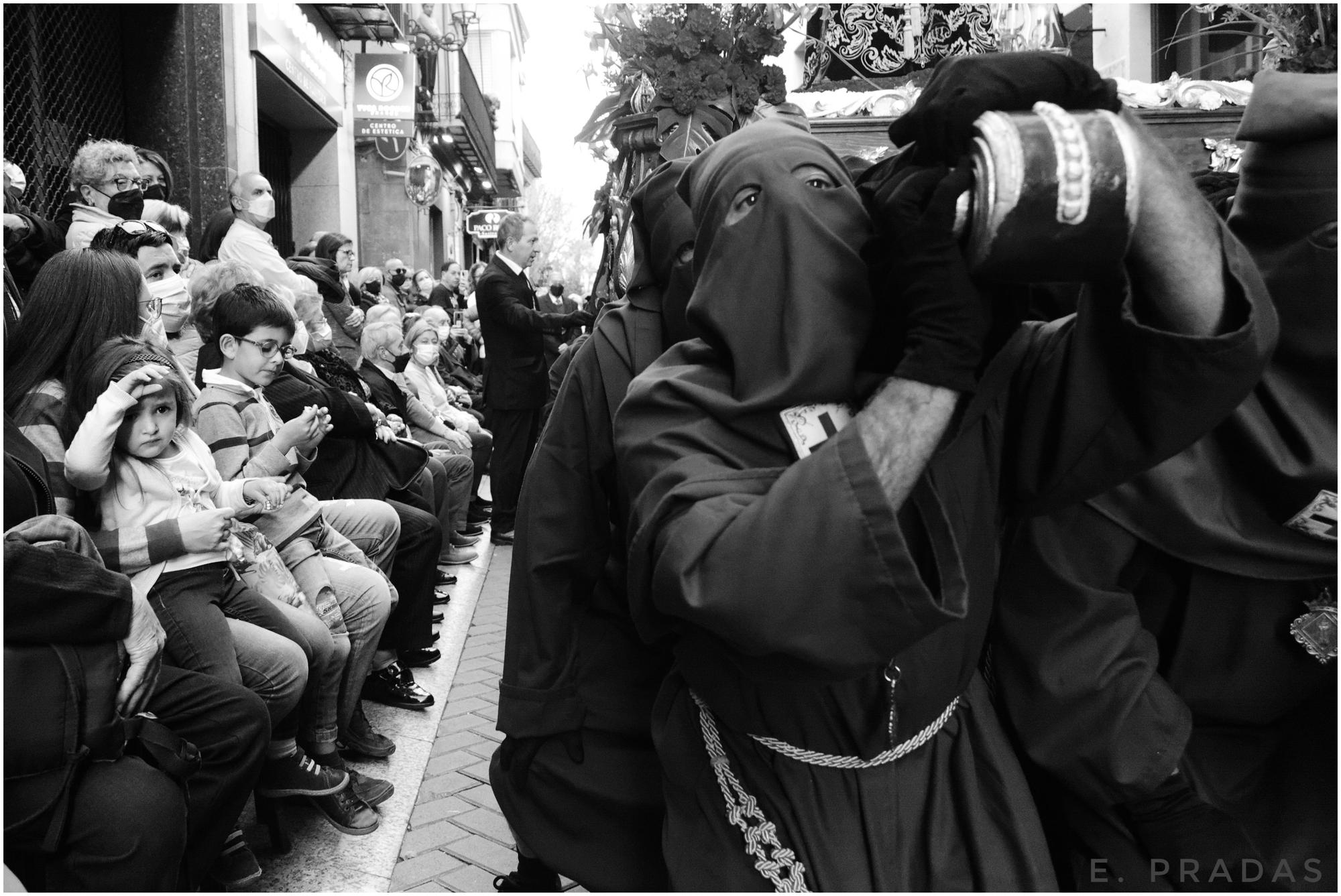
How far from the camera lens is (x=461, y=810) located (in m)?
4.18

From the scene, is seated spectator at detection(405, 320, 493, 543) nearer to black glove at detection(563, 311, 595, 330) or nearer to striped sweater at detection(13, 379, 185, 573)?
black glove at detection(563, 311, 595, 330)

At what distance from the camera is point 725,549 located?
1.44m

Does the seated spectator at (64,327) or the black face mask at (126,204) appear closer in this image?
the seated spectator at (64,327)

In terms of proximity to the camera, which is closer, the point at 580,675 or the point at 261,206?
the point at 580,675

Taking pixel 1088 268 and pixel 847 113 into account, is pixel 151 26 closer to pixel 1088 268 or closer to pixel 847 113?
pixel 847 113

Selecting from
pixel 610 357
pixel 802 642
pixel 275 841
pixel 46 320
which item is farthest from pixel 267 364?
pixel 802 642

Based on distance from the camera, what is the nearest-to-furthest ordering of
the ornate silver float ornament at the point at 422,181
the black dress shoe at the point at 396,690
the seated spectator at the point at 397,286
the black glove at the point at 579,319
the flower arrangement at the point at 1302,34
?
1. the flower arrangement at the point at 1302,34
2. the black dress shoe at the point at 396,690
3. the black glove at the point at 579,319
4. the seated spectator at the point at 397,286
5. the ornate silver float ornament at the point at 422,181

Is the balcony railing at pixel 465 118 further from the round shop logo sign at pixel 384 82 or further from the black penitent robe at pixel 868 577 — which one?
the black penitent robe at pixel 868 577

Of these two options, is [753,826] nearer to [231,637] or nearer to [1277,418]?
[1277,418]

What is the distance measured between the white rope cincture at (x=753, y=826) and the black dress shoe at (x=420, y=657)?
162 inches

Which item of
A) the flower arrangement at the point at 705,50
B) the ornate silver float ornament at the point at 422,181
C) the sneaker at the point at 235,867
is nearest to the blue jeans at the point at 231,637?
the sneaker at the point at 235,867

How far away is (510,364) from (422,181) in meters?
10.3

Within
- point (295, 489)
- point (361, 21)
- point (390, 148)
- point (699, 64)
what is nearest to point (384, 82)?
Answer: point (390, 148)

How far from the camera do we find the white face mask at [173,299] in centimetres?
479
